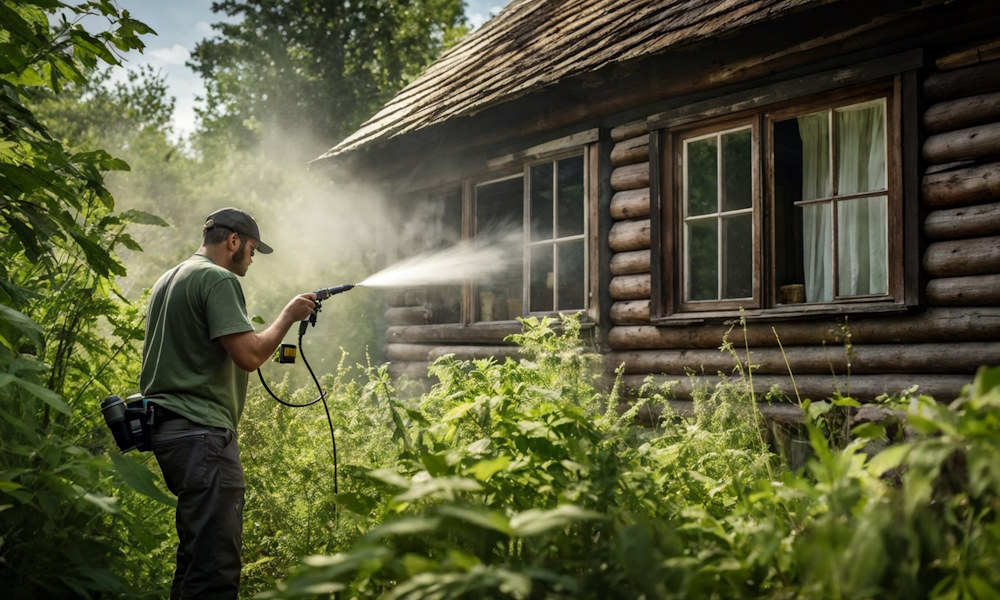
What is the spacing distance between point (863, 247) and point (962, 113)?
1.13 m

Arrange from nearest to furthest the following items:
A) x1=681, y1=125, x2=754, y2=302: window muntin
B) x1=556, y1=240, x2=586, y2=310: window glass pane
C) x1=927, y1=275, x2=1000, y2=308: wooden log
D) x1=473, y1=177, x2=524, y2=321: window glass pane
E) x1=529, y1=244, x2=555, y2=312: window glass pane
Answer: x1=927, y1=275, x2=1000, y2=308: wooden log, x1=681, y1=125, x2=754, y2=302: window muntin, x1=529, y1=244, x2=555, y2=312: window glass pane, x1=473, y1=177, x2=524, y2=321: window glass pane, x1=556, y1=240, x2=586, y2=310: window glass pane

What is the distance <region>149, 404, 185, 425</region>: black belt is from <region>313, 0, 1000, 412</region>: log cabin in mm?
3106

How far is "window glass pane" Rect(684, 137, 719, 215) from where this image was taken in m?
6.95

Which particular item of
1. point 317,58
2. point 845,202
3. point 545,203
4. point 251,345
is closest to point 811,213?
point 845,202

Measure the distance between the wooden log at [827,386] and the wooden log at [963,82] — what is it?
182cm

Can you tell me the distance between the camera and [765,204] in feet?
20.7

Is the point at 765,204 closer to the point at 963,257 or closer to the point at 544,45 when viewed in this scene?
the point at 963,257

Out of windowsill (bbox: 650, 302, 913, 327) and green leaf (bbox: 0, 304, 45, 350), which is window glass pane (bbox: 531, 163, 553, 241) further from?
green leaf (bbox: 0, 304, 45, 350)

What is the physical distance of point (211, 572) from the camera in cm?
354

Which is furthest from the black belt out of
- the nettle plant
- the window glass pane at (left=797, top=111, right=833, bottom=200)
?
the window glass pane at (left=797, top=111, right=833, bottom=200)

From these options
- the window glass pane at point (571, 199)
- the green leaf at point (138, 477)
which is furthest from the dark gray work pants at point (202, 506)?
the window glass pane at point (571, 199)

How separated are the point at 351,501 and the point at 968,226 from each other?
454 centimetres

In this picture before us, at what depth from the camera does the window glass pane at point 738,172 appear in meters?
9.51

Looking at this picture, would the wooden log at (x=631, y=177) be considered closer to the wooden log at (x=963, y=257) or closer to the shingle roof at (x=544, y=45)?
the shingle roof at (x=544, y=45)
